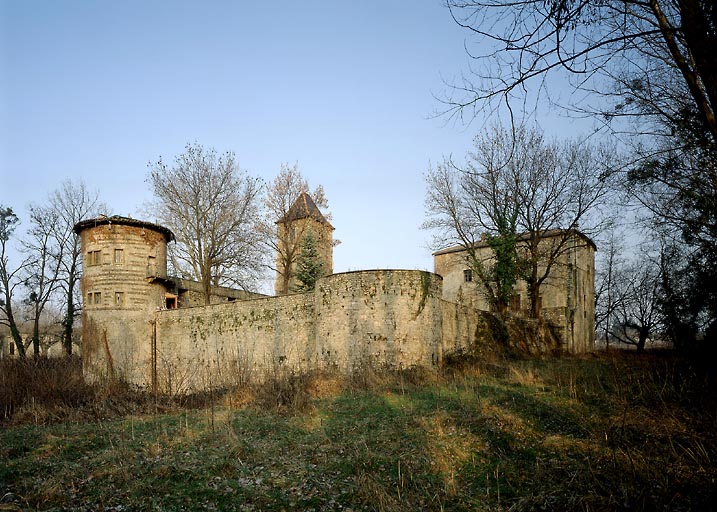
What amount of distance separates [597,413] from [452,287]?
90.1ft

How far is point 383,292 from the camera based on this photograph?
53.8 feet

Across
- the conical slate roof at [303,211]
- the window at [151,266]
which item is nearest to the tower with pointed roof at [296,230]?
the conical slate roof at [303,211]

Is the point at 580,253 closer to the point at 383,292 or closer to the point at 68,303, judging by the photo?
the point at 383,292

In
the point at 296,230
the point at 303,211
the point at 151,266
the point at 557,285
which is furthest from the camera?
the point at 557,285

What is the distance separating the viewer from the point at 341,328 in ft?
54.8

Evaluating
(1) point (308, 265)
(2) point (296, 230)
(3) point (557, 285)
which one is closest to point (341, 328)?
(1) point (308, 265)

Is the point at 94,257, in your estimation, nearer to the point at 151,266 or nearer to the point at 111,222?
the point at 111,222

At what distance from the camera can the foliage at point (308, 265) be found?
27.0 m

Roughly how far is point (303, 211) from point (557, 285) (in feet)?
52.6

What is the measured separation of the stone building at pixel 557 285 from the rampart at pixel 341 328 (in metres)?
9.64

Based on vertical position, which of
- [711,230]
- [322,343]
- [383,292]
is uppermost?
[711,230]

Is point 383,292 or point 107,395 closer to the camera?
point 107,395

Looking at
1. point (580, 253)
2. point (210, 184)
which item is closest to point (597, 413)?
point (210, 184)

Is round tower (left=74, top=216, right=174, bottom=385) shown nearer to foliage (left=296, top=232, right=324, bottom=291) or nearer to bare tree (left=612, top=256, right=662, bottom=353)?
foliage (left=296, top=232, right=324, bottom=291)
